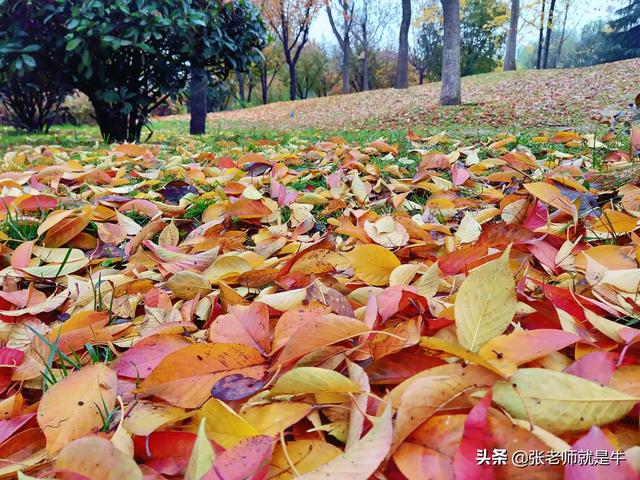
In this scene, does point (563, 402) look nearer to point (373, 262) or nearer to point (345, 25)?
point (373, 262)

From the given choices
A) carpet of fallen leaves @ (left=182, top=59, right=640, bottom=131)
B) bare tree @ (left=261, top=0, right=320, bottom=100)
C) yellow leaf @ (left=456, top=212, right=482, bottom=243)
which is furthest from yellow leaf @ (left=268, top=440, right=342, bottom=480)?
bare tree @ (left=261, top=0, right=320, bottom=100)

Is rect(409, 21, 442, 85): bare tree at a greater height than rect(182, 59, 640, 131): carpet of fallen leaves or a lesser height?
greater

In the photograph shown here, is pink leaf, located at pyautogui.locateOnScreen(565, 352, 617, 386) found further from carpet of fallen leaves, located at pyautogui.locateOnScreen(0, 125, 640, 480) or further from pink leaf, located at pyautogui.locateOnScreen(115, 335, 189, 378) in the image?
pink leaf, located at pyautogui.locateOnScreen(115, 335, 189, 378)

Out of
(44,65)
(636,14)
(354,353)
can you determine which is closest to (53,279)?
(354,353)

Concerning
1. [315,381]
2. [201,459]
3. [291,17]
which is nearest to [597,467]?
[315,381]

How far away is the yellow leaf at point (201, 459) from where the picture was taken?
53cm

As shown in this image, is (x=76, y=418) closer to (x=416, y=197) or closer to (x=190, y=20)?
(x=416, y=197)

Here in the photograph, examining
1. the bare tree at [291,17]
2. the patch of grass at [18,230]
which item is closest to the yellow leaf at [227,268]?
the patch of grass at [18,230]

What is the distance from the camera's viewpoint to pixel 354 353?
0.73 meters

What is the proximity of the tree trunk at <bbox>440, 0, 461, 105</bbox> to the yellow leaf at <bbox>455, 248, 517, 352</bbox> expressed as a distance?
8.61m

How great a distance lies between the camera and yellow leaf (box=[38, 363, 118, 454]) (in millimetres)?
647

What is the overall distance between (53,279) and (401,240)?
98 centimetres

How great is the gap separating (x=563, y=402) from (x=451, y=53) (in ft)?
29.2

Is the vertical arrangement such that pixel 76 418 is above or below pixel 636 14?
below
